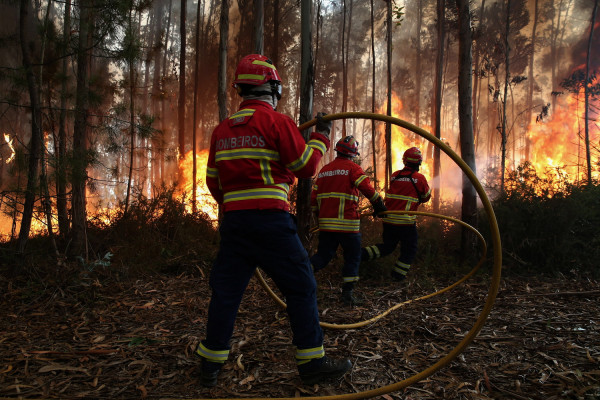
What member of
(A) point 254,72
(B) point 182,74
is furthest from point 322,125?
(B) point 182,74

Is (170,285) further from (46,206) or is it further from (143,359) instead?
(143,359)

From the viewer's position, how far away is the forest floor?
243 cm

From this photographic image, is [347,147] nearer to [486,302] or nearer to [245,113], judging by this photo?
[245,113]

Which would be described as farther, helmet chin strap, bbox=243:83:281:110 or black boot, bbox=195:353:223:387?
helmet chin strap, bbox=243:83:281:110

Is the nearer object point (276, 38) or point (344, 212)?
point (344, 212)

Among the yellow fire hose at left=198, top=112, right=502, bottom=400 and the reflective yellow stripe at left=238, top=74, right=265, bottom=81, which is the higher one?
the reflective yellow stripe at left=238, top=74, right=265, bottom=81

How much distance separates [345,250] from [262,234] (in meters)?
2.68

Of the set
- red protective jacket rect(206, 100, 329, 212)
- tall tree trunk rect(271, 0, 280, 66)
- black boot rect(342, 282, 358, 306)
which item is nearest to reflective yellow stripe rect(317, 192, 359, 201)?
black boot rect(342, 282, 358, 306)

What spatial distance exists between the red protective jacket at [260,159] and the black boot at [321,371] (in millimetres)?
1131

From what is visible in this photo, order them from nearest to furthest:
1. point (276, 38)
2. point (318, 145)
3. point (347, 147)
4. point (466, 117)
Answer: point (318, 145) → point (347, 147) → point (466, 117) → point (276, 38)

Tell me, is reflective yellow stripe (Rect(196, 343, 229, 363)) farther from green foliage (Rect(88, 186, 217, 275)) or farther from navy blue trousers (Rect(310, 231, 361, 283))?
green foliage (Rect(88, 186, 217, 275))

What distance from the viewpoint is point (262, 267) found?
97.1 inches

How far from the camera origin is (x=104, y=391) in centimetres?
241

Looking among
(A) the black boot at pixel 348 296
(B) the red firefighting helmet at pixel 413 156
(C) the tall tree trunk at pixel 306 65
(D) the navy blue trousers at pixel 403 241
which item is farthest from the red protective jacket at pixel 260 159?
(B) the red firefighting helmet at pixel 413 156
